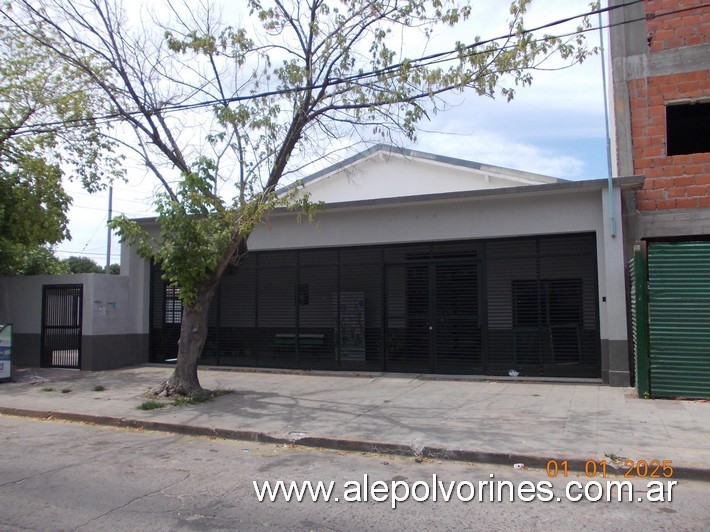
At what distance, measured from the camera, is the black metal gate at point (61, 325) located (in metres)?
15.1

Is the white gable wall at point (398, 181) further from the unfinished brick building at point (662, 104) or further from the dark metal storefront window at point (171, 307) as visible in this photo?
the unfinished brick building at point (662, 104)

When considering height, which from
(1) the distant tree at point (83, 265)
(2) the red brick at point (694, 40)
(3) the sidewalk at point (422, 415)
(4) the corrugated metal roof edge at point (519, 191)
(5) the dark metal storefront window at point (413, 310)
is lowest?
(3) the sidewalk at point (422, 415)

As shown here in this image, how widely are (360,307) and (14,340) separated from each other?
9.81 metres

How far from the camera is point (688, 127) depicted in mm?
12820

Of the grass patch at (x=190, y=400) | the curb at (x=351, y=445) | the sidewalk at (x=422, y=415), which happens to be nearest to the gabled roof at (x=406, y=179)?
the sidewalk at (x=422, y=415)

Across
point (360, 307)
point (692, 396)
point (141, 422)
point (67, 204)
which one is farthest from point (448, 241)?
point (67, 204)

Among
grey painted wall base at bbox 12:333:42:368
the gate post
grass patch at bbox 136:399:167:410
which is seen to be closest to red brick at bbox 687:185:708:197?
the gate post

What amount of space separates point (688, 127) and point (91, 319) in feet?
49.6

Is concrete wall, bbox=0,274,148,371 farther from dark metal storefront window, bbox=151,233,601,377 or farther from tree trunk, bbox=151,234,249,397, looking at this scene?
tree trunk, bbox=151,234,249,397

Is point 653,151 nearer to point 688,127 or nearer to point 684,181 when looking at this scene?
point 684,181

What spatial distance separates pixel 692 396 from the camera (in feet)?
31.3

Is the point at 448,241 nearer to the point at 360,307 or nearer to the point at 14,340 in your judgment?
the point at 360,307

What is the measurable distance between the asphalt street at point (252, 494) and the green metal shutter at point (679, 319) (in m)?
4.20
